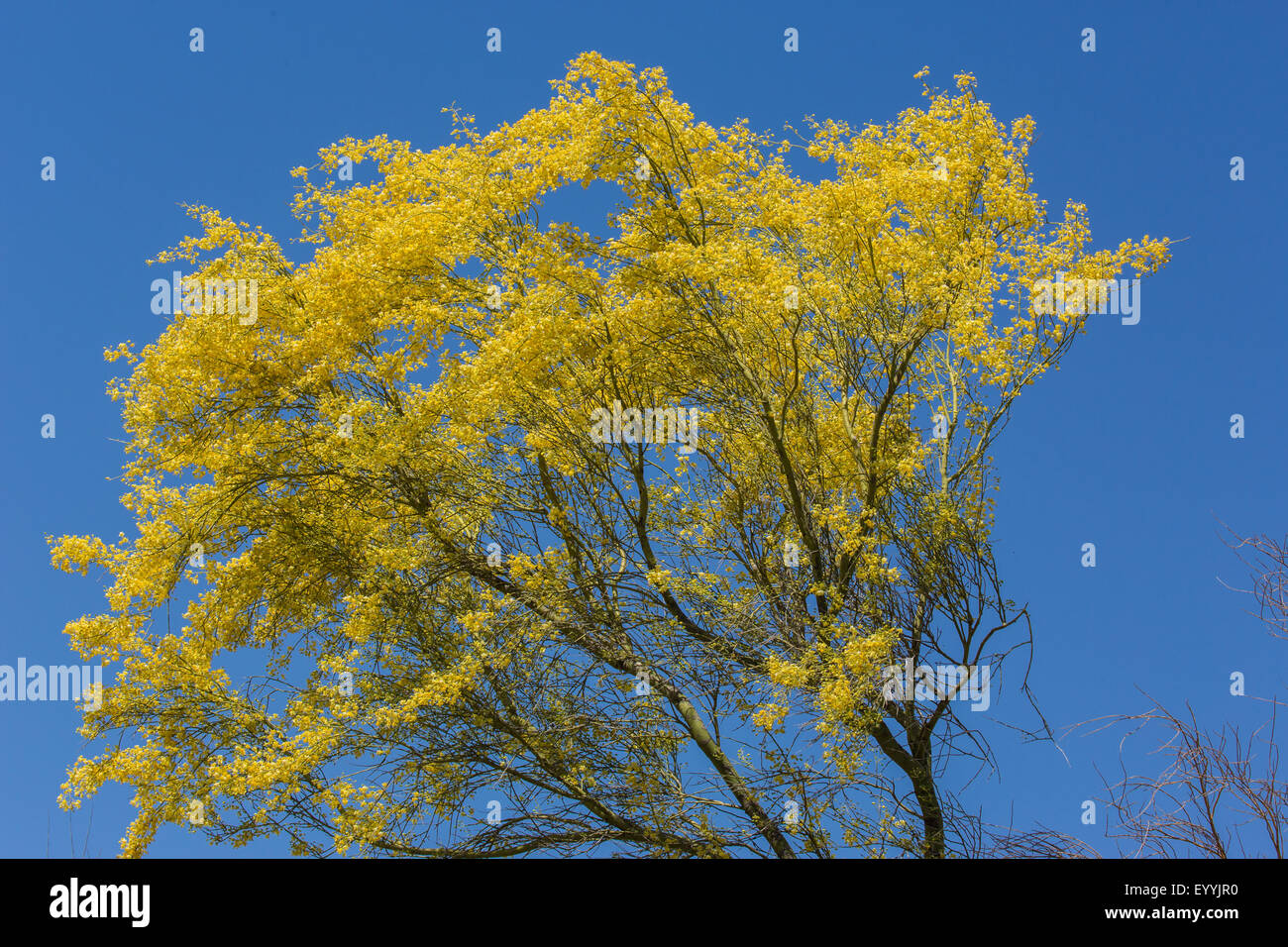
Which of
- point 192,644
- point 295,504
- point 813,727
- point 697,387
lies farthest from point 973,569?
point 192,644

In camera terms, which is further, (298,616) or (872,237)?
(298,616)

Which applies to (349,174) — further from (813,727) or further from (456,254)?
(813,727)

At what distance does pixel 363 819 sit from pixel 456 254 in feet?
21.0

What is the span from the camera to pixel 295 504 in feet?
42.0

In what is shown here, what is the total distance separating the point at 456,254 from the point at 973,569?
22.6 ft
